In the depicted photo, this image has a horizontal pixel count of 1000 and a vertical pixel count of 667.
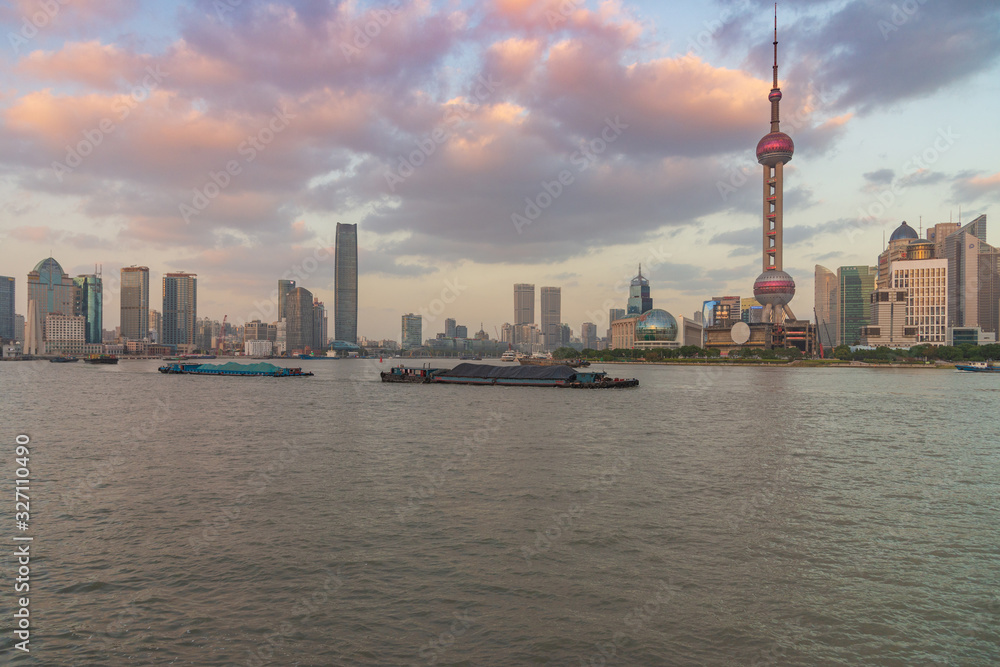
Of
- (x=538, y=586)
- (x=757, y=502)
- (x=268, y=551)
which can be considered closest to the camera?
(x=538, y=586)

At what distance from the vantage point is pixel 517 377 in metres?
124

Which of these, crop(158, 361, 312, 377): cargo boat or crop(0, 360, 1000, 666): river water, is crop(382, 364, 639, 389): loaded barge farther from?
crop(0, 360, 1000, 666): river water

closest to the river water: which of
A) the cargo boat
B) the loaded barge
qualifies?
the loaded barge

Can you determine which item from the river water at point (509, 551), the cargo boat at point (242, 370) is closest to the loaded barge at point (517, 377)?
the cargo boat at point (242, 370)

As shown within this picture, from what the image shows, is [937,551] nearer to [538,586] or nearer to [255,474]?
[538,586]

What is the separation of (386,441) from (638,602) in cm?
3248

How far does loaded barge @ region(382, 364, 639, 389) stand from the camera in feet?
382

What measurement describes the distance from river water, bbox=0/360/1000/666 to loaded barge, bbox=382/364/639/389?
68.7 metres

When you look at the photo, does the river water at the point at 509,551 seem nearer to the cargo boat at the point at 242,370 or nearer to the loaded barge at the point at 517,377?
the loaded barge at the point at 517,377

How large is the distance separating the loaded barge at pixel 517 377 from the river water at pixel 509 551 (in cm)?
6869

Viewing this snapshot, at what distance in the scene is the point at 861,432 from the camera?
52.7m

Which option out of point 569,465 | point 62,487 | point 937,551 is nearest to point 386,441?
point 569,465

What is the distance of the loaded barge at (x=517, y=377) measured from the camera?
382ft

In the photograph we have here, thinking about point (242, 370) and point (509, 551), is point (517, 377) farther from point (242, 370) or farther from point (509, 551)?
point (509, 551)
